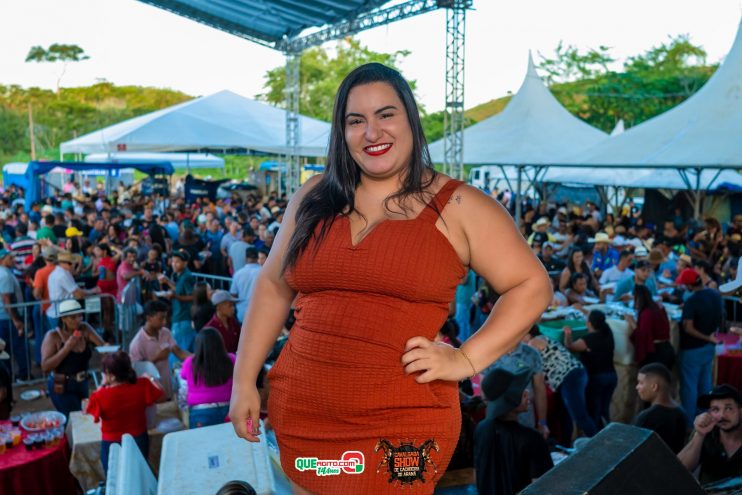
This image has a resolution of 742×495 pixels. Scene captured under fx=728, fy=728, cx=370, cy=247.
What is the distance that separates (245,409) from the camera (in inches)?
74.2

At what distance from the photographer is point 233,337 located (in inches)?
270

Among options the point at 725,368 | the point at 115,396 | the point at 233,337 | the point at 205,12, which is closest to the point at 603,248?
the point at 725,368

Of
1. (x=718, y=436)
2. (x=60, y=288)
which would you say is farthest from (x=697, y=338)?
(x=60, y=288)

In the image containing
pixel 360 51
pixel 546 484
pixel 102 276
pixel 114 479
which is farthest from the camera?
pixel 360 51

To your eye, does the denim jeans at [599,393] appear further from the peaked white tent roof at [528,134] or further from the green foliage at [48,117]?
the green foliage at [48,117]

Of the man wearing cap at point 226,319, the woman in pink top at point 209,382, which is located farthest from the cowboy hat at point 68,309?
the woman in pink top at point 209,382

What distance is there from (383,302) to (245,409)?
51 cm

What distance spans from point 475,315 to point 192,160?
97.6 feet

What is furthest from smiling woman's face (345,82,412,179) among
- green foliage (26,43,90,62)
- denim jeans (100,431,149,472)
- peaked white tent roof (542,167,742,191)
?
→ green foliage (26,43,90,62)

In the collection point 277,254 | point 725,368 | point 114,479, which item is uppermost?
point 277,254

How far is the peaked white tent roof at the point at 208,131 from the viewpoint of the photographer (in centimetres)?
1655

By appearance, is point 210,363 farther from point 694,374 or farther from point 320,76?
point 320,76

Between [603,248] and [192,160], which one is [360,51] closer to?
[192,160]

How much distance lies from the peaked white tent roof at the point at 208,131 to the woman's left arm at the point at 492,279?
1431cm
